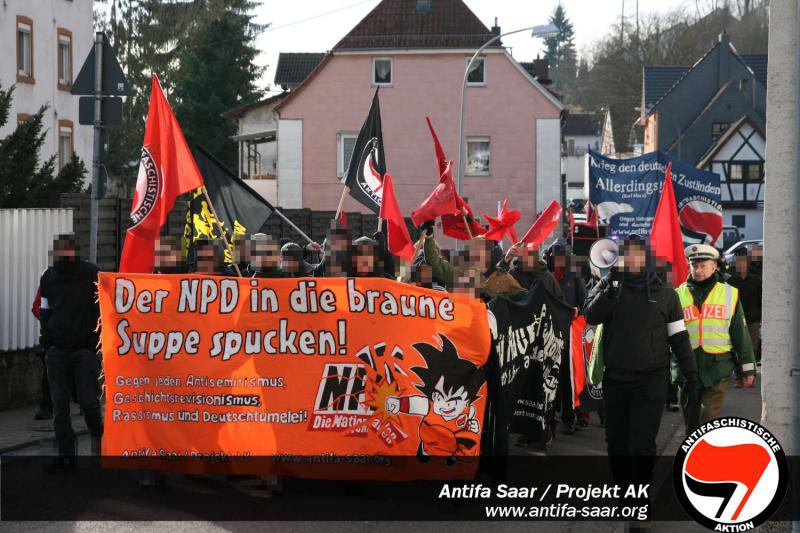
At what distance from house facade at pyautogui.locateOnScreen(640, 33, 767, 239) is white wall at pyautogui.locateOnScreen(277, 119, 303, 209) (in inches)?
1109

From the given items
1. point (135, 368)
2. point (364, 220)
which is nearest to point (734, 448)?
point (135, 368)

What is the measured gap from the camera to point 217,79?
52.0 metres

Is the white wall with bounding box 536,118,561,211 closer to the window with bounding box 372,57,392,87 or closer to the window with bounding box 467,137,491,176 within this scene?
the window with bounding box 467,137,491,176

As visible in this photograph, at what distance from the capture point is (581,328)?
11.5 m

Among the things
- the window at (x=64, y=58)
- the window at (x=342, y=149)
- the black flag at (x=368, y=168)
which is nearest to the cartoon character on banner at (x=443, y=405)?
the black flag at (x=368, y=168)

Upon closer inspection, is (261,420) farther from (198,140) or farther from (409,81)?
(198,140)

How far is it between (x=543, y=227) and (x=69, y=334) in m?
6.99

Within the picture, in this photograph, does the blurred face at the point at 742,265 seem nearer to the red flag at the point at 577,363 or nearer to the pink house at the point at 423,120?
the red flag at the point at 577,363

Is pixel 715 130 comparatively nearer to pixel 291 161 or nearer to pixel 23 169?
pixel 291 161

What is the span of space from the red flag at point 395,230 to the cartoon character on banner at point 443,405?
11.0 ft

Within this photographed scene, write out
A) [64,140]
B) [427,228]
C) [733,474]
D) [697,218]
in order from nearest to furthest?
[733,474]
[427,228]
[697,218]
[64,140]

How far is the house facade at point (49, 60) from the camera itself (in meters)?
34.0

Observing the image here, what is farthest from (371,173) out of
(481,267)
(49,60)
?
(49,60)

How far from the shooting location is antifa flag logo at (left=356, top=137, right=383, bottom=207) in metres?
14.3
